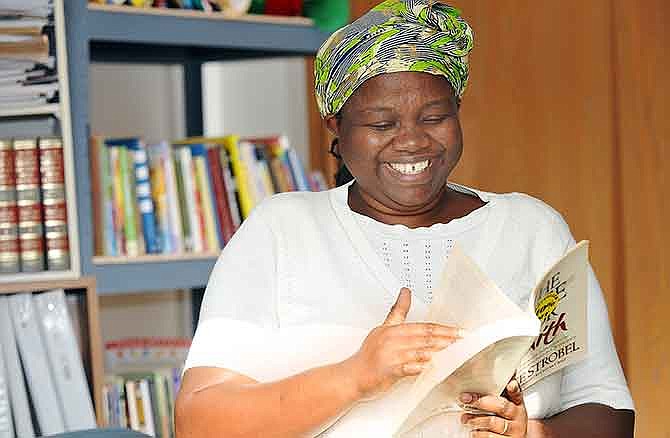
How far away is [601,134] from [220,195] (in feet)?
3.08

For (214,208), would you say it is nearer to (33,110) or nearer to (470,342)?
(33,110)

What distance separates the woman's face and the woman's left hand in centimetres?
32

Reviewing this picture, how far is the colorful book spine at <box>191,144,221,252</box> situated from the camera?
2.71m

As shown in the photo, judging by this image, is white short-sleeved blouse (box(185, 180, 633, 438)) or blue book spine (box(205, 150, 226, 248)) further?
blue book spine (box(205, 150, 226, 248))

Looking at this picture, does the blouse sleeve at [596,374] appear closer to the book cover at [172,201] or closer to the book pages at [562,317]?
the book pages at [562,317]

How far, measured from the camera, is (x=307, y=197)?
1.59m

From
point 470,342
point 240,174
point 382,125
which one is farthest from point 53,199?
point 470,342

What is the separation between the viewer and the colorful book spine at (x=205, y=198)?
271cm

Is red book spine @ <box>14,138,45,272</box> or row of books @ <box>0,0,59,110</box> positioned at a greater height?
row of books @ <box>0,0,59,110</box>

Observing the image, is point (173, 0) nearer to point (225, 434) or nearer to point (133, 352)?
point (133, 352)

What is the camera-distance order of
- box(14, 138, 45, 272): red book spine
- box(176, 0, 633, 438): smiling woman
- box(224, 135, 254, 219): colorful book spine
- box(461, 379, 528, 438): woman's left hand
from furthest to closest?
box(224, 135, 254, 219): colorful book spine < box(14, 138, 45, 272): red book spine < box(176, 0, 633, 438): smiling woman < box(461, 379, 528, 438): woman's left hand

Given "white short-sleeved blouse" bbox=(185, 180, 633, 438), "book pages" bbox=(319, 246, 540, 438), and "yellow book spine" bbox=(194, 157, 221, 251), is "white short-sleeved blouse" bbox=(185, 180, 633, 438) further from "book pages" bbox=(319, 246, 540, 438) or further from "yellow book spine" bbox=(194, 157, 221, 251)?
"yellow book spine" bbox=(194, 157, 221, 251)

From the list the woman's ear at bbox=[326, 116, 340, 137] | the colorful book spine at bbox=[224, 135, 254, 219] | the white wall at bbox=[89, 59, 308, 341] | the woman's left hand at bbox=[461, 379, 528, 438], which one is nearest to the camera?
the woman's left hand at bbox=[461, 379, 528, 438]

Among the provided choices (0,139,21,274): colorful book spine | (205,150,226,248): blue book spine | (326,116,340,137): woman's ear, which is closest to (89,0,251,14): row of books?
(205,150,226,248): blue book spine
